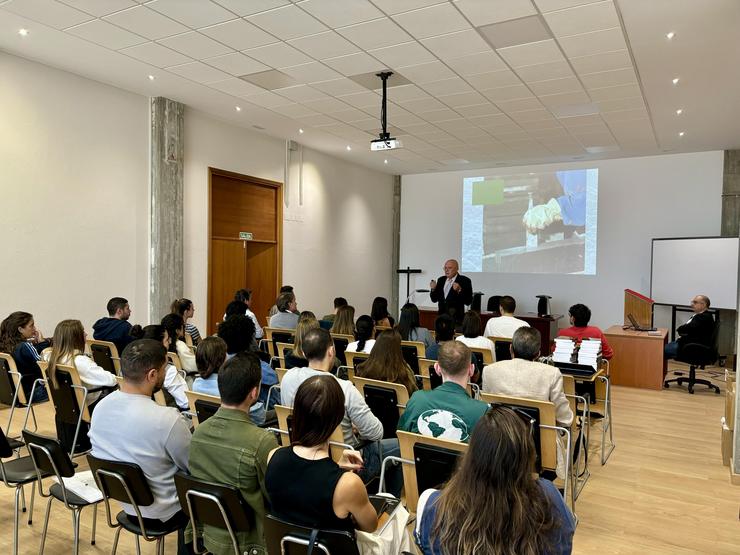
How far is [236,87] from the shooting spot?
684 cm

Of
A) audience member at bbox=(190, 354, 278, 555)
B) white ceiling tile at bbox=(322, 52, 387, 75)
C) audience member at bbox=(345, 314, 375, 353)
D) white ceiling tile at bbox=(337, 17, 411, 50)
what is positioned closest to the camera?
audience member at bbox=(190, 354, 278, 555)

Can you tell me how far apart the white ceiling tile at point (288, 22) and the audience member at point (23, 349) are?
→ 10.8 feet

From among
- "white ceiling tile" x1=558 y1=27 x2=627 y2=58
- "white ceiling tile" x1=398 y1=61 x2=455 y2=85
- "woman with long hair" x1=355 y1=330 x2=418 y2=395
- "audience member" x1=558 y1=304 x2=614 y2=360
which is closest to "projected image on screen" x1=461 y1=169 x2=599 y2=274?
"audience member" x1=558 y1=304 x2=614 y2=360

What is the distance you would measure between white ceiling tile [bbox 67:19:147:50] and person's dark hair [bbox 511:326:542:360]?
4619 mm

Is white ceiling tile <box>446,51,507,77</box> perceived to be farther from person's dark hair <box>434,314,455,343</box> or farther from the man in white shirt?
person's dark hair <box>434,314,455,343</box>

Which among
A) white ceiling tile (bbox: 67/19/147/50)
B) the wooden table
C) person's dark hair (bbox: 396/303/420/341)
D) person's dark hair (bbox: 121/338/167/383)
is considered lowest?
the wooden table

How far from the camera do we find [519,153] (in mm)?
10383

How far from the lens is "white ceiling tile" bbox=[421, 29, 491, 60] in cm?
516

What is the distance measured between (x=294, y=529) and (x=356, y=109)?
6762 mm

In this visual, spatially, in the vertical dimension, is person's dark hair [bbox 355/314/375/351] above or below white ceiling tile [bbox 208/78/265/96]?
below

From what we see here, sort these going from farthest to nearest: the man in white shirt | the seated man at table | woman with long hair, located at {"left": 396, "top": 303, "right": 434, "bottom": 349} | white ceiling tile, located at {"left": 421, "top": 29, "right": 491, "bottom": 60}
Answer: the seated man at table < the man in white shirt < woman with long hair, located at {"left": 396, "top": 303, "right": 434, "bottom": 349} < white ceiling tile, located at {"left": 421, "top": 29, "right": 491, "bottom": 60}

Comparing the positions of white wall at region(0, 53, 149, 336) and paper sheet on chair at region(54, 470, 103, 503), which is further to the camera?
white wall at region(0, 53, 149, 336)

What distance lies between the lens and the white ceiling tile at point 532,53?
17.5 feet

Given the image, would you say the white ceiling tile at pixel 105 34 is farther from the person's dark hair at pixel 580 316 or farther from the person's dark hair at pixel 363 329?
the person's dark hair at pixel 580 316
